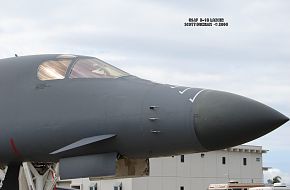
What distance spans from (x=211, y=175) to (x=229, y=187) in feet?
76.8

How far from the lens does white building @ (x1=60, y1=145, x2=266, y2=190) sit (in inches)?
2045

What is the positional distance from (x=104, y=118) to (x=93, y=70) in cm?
121

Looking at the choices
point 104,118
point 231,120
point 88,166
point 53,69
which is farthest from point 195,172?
point 231,120

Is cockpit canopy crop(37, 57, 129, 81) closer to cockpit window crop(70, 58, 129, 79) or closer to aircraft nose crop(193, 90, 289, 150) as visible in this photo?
cockpit window crop(70, 58, 129, 79)

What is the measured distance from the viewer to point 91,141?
24.0 feet

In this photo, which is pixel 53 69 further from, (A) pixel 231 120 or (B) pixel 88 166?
(A) pixel 231 120

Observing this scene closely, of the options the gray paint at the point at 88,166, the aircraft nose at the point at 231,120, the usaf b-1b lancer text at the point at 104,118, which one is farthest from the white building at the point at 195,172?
the aircraft nose at the point at 231,120

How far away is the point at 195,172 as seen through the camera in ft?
183

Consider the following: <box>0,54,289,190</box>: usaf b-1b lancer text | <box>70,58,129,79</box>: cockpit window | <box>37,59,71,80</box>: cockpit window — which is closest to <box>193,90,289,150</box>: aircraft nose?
<box>0,54,289,190</box>: usaf b-1b lancer text

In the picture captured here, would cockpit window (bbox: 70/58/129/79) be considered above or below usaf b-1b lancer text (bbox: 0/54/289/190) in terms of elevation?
above

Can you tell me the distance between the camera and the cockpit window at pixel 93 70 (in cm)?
820

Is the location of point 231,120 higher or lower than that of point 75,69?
lower

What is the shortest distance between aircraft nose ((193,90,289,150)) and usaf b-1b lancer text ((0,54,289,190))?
0.04ft

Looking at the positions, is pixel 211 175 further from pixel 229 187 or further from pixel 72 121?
pixel 72 121
